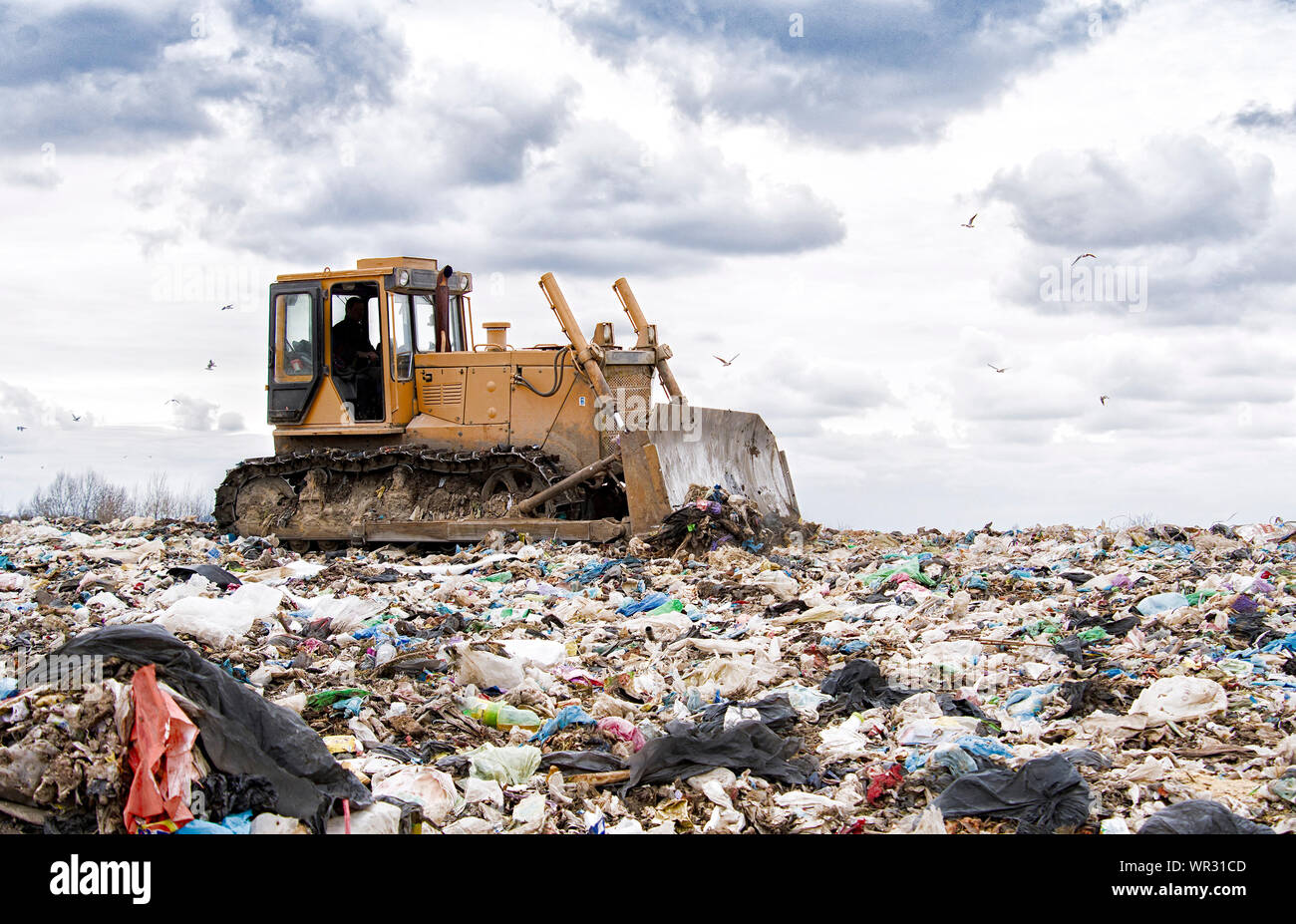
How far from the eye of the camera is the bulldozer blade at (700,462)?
9.98 metres

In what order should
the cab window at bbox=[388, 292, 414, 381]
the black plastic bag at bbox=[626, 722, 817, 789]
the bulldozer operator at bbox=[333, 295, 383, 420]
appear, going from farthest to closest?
the bulldozer operator at bbox=[333, 295, 383, 420]
the cab window at bbox=[388, 292, 414, 381]
the black plastic bag at bbox=[626, 722, 817, 789]

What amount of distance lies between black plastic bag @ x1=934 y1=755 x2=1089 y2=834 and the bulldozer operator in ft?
28.7

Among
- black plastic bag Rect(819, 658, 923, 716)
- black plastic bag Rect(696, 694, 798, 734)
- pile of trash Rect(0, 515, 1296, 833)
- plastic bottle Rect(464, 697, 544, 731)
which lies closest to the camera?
pile of trash Rect(0, 515, 1296, 833)

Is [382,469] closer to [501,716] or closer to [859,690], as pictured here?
[501,716]

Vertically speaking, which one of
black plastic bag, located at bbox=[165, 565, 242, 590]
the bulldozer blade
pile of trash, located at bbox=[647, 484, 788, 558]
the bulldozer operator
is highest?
the bulldozer operator

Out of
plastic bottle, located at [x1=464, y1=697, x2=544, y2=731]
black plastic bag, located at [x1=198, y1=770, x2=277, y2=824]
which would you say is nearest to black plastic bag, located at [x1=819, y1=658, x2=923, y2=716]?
plastic bottle, located at [x1=464, y1=697, x2=544, y2=731]

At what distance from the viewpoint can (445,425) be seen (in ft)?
38.1

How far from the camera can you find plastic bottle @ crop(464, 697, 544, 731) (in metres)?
4.95

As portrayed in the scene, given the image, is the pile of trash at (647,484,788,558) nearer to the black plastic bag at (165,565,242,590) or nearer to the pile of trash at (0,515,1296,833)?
the pile of trash at (0,515,1296,833)

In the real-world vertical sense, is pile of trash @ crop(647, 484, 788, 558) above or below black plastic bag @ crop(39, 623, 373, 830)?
above

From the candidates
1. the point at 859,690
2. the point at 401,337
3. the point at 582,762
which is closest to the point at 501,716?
the point at 582,762

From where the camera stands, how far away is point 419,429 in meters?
11.6

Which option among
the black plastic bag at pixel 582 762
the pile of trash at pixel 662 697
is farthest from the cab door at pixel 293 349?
the black plastic bag at pixel 582 762
